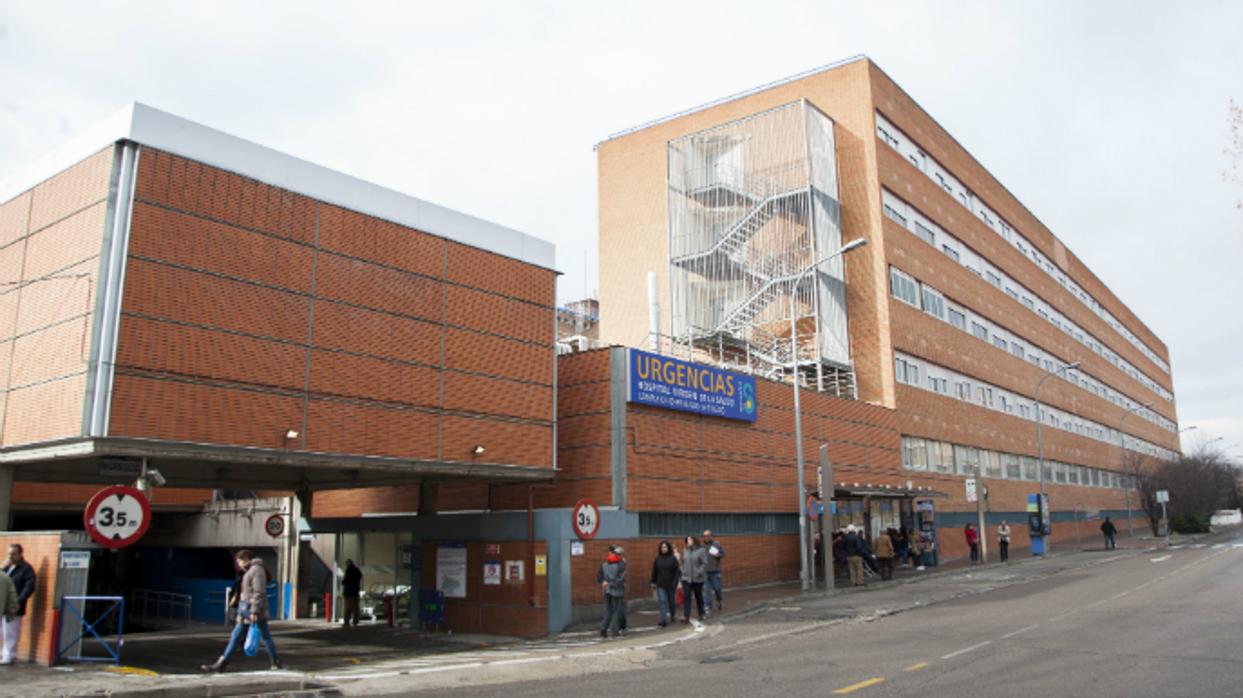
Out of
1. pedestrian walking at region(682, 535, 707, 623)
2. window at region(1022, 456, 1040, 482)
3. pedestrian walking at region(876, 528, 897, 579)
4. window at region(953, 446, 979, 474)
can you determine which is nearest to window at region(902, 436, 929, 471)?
window at region(953, 446, 979, 474)

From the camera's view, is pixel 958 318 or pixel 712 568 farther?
pixel 958 318

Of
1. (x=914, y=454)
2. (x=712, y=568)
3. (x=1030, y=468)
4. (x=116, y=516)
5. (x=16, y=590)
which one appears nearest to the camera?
(x=116, y=516)

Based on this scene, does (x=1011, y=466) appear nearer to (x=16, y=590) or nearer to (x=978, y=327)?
(x=978, y=327)

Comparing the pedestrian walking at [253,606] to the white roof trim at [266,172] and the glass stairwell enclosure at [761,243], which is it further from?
the glass stairwell enclosure at [761,243]

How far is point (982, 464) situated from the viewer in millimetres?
48125

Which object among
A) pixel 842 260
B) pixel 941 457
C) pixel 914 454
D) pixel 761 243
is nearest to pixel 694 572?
pixel 914 454

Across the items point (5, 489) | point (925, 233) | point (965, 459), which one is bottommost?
point (5, 489)

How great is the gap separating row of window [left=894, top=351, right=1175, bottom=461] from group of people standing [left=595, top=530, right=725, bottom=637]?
74.1 feet

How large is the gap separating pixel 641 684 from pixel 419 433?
27.6ft

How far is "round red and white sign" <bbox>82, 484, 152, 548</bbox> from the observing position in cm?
1145

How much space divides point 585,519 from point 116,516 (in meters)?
8.64

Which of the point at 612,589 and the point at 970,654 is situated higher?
the point at 612,589

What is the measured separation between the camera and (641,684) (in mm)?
10930

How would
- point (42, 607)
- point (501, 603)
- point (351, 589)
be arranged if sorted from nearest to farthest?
point (42, 607) < point (501, 603) < point (351, 589)
